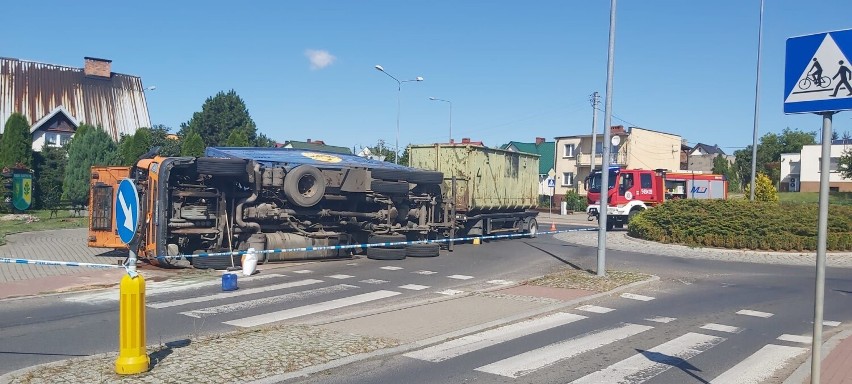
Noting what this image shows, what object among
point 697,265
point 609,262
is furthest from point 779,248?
point 609,262

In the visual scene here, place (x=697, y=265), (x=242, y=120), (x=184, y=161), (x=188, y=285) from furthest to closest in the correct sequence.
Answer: (x=242, y=120) < (x=697, y=265) < (x=184, y=161) < (x=188, y=285)

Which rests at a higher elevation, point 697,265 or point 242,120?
point 242,120

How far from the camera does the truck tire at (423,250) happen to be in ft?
61.4

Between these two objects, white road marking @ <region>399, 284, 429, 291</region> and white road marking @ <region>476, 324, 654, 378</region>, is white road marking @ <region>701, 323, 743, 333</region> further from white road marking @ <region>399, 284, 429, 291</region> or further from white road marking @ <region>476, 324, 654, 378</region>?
white road marking @ <region>399, 284, 429, 291</region>

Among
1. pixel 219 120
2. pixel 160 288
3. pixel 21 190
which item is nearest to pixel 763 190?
pixel 160 288

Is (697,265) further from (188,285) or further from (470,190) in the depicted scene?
(188,285)

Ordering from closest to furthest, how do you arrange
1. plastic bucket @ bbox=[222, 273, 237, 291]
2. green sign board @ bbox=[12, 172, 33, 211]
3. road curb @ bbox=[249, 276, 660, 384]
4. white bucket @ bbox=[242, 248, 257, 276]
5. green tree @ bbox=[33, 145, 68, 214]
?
road curb @ bbox=[249, 276, 660, 384]
plastic bucket @ bbox=[222, 273, 237, 291]
white bucket @ bbox=[242, 248, 257, 276]
green sign board @ bbox=[12, 172, 33, 211]
green tree @ bbox=[33, 145, 68, 214]

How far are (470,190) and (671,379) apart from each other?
15.5 meters

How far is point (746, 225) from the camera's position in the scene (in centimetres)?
2247

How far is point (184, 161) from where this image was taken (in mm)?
15180

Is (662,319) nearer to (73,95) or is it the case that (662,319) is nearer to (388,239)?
(388,239)

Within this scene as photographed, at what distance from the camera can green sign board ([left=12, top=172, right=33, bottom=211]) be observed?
31.7m

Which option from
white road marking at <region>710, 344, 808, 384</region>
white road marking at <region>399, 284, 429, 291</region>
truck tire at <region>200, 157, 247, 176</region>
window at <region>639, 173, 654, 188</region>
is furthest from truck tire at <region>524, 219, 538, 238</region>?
white road marking at <region>710, 344, 808, 384</region>

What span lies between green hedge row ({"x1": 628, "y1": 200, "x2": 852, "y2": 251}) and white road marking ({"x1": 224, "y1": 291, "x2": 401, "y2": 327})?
1426 centimetres
